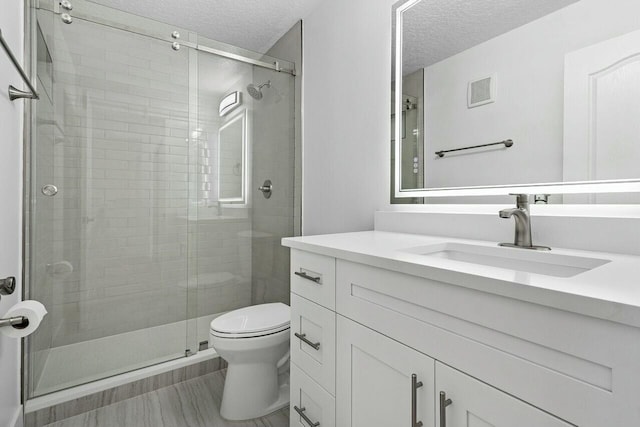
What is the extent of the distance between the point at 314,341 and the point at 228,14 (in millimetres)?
2118

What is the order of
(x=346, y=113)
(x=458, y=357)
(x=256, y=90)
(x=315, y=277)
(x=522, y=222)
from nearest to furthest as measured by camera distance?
(x=458, y=357), (x=522, y=222), (x=315, y=277), (x=346, y=113), (x=256, y=90)

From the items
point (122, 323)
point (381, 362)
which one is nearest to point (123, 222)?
point (122, 323)

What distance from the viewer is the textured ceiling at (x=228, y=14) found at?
203cm

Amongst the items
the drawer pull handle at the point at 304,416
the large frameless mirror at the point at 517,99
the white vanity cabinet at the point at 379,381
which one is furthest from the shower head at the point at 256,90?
the drawer pull handle at the point at 304,416

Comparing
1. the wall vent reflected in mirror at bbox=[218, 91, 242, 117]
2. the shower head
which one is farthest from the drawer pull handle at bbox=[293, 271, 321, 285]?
the shower head

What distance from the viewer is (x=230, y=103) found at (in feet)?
7.15

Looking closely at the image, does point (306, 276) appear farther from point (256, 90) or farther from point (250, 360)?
point (256, 90)

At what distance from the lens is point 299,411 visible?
118 centimetres

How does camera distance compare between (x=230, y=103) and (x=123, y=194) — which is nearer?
(x=123, y=194)

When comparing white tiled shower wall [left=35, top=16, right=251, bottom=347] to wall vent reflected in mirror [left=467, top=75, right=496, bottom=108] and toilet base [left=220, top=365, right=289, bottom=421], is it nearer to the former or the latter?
toilet base [left=220, top=365, right=289, bottom=421]

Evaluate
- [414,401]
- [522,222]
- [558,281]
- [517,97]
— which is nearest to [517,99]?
[517,97]

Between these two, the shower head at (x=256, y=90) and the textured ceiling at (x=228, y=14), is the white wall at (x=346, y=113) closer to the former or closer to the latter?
the textured ceiling at (x=228, y=14)

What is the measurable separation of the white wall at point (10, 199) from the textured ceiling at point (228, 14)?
0.76 m

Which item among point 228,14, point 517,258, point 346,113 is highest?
point 228,14
